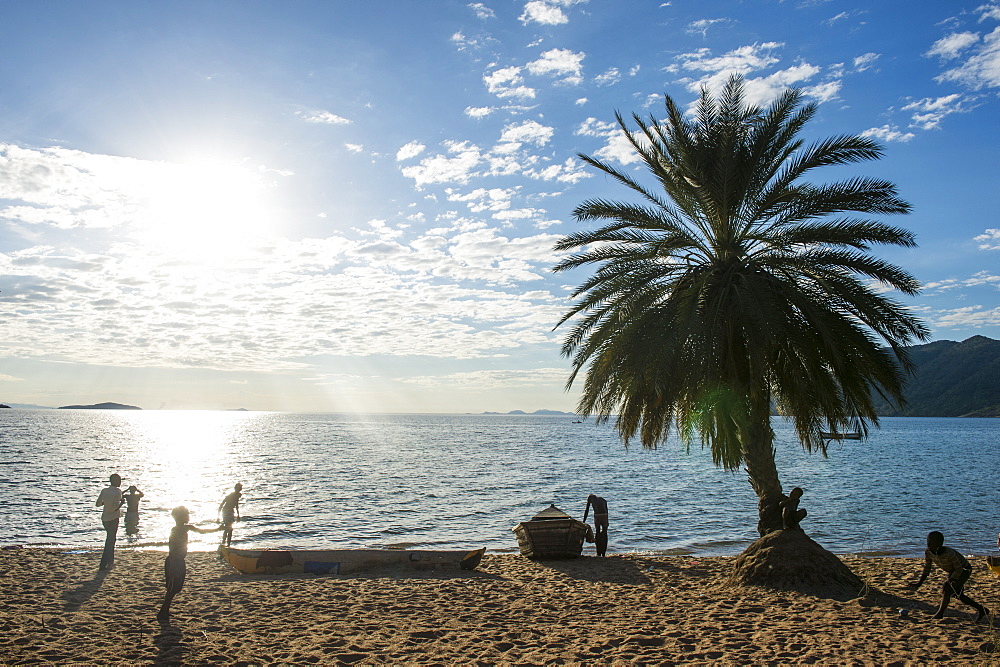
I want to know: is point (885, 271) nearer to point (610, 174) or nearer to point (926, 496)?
point (610, 174)

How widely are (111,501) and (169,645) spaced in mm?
6597

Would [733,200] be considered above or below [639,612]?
above

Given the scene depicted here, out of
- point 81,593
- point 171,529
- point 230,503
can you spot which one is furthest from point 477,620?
point 230,503

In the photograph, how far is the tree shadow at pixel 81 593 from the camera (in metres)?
12.1

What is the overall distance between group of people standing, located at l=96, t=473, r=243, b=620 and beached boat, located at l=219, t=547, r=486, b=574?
1.05 m

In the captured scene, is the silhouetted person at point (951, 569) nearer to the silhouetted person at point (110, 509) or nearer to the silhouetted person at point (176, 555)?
the silhouetted person at point (176, 555)

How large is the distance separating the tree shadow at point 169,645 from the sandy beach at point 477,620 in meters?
0.03

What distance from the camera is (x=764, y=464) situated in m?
13.6

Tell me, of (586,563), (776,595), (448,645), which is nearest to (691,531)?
(586,563)

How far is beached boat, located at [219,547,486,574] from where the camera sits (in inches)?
633

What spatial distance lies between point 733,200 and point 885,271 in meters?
3.28

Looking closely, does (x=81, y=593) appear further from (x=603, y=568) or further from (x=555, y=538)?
(x=603, y=568)

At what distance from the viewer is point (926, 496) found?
39656mm

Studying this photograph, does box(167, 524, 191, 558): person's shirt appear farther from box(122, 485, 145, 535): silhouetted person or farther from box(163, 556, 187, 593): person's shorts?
box(122, 485, 145, 535): silhouetted person
